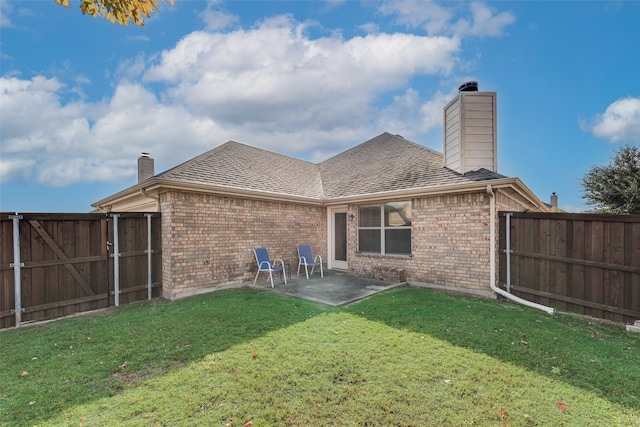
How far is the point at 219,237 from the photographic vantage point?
7156mm

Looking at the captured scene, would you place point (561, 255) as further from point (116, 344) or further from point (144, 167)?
point (144, 167)

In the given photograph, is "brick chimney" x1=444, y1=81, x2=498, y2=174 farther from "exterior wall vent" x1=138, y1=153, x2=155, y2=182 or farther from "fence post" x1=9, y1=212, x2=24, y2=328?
"exterior wall vent" x1=138, y1=153, x2=155, y2=182

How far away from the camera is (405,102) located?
10766 millimetres

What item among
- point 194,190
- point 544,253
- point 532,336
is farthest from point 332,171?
point 532,336

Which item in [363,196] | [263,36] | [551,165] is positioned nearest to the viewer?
[263,36]

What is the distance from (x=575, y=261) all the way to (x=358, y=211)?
528cm

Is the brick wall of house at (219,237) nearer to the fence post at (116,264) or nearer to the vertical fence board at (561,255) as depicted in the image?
the fence post at (116,264)

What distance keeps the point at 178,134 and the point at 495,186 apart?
1113 cm

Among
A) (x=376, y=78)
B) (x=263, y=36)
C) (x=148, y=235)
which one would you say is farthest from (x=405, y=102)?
(x=148, y=235)

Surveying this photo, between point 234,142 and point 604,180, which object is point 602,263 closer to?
point 234,142

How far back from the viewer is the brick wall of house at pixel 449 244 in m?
6.54

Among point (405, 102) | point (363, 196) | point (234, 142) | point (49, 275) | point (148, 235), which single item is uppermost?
point (405, 102)

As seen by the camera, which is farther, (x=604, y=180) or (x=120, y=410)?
(x=604, y=180)

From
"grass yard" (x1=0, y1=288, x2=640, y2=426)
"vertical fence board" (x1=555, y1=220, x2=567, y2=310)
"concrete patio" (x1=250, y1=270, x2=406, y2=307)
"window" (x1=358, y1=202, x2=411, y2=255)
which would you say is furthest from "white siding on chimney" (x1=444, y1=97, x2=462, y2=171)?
"grass yard" (x1=0, y1=288, x2=640, y2=426)
